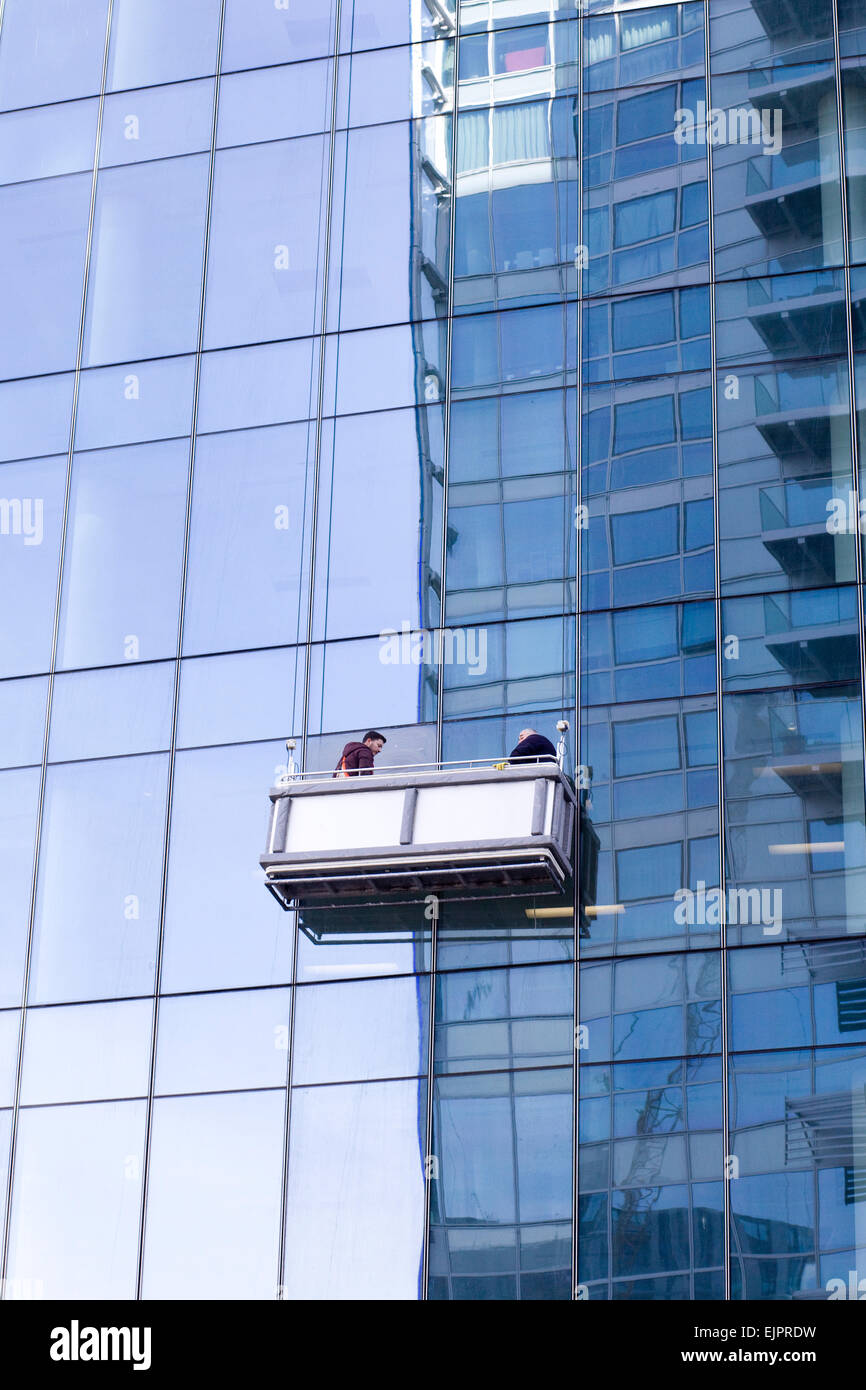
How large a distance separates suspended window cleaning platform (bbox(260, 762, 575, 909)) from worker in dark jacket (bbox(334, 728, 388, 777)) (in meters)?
0.36

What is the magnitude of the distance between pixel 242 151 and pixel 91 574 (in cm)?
716

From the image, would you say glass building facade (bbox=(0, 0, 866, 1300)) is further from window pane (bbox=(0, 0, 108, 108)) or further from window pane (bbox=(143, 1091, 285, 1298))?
window pane (bbox=(0, 0, 108, 108))

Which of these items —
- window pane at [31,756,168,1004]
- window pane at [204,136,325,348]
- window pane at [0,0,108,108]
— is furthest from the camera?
window pane at [0,0,108,108]

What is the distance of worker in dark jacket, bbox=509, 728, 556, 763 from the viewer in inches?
987

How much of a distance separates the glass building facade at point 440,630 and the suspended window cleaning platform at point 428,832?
663 millimetres

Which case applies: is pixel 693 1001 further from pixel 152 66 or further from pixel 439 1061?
pixel 152 66

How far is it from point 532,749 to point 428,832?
1.70m

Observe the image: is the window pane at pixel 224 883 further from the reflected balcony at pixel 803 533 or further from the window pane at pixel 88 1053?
the reflected balcony at pixel 803 533

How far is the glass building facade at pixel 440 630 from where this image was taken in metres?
24.3

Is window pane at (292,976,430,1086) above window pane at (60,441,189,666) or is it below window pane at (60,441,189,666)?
below

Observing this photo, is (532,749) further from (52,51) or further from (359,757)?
(52,51)

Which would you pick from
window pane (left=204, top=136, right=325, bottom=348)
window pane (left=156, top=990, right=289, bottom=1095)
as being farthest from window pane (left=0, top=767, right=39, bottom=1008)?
window pane (left=204, top=136, right=325, bottom=348)

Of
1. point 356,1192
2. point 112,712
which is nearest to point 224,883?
point 112,712

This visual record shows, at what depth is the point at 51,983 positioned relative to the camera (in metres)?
27.2
